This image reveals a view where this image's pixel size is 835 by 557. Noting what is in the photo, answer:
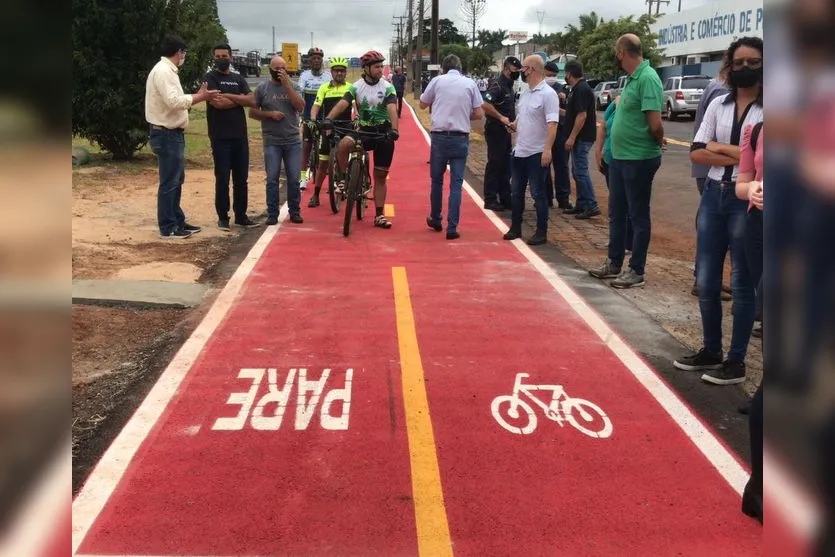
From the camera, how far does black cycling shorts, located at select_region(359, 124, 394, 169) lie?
389 inches

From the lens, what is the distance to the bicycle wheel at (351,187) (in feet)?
31.5

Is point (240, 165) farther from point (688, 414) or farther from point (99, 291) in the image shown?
point (688, 414)

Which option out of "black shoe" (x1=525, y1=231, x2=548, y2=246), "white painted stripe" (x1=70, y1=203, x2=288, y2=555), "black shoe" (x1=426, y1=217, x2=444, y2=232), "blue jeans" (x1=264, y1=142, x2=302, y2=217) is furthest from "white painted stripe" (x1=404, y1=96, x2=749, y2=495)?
"blue jeans" (x1=264, y1=142, x2=302, y2=217)

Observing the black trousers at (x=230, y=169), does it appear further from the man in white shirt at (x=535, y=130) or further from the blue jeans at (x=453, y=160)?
the man in white shirt at (x=535, y=130)

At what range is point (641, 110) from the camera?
7.16 m

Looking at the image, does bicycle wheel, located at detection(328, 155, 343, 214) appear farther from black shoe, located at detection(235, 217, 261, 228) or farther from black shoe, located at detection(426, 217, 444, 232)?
black shoe, located at detection(426, 217, 444, 232)

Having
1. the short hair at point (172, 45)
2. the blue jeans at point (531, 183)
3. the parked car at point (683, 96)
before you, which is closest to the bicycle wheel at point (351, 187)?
the blue jeans at point (531, 183)

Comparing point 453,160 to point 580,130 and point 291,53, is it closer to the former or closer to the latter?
point 580,130

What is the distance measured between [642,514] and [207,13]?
15172 millimetres

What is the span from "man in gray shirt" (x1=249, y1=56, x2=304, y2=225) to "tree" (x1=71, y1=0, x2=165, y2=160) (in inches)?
220

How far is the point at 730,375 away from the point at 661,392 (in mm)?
488

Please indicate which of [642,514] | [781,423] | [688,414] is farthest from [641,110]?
[781,423]

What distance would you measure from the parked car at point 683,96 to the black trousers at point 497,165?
75.1 feet

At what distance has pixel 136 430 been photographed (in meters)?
4.28
